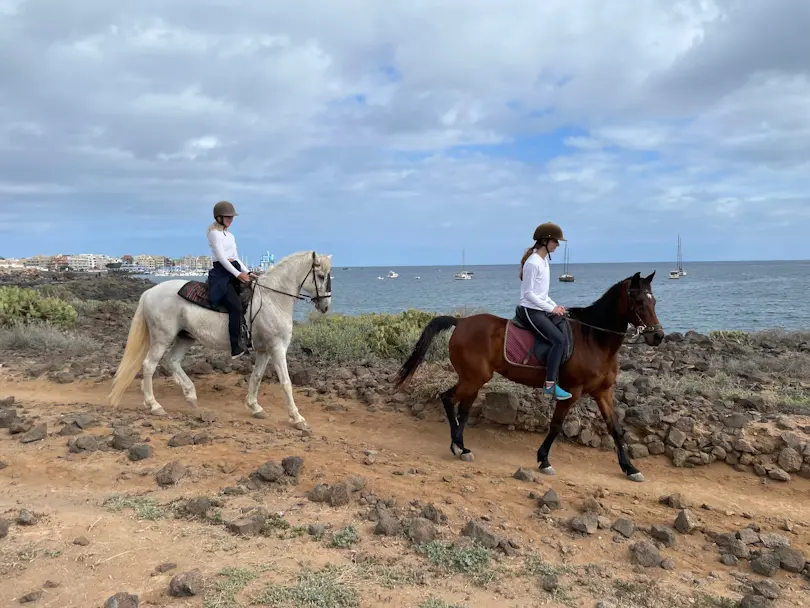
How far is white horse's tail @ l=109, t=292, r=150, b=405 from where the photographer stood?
7660mm

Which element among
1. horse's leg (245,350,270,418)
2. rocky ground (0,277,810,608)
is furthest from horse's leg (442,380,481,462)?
horse's leg (245,350,270,418)

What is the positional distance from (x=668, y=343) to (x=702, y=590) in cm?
1186

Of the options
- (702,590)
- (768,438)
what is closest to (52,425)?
(702,590)

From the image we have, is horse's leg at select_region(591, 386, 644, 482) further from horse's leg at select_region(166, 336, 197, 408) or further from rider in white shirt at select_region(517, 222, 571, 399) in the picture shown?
horse's leg at select_region(166, 336, 197, 408)

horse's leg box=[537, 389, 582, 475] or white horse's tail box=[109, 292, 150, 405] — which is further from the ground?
white horse's tail box=[109, 292, 150, 405]

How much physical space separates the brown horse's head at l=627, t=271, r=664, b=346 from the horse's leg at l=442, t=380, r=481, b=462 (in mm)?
1982

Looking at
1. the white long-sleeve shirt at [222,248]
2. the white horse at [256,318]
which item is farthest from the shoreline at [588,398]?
the white long-sleeve shirt at [222,248]

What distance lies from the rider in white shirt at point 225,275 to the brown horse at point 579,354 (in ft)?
8.49

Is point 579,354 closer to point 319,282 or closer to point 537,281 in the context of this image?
point 537,281

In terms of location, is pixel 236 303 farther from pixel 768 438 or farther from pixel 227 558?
pixel 768 438

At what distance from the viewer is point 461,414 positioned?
6680mm

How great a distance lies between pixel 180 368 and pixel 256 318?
1.64 m

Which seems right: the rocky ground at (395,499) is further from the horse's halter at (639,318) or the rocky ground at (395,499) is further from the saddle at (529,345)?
the horse's halter at (639,318)

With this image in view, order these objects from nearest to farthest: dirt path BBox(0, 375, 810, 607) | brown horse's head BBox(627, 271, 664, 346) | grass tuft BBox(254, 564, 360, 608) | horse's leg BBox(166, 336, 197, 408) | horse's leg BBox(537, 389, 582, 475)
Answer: grass tuft BBox(254, 564, 360, 608) → dirt path BBox(0, 375, 810, 607) → brown horse's head BBox(627, 271, 664, 346) → horse's leg BBox(537, 389, 582, 475) → horse's leg BBox(166, 336, 197, 408)
